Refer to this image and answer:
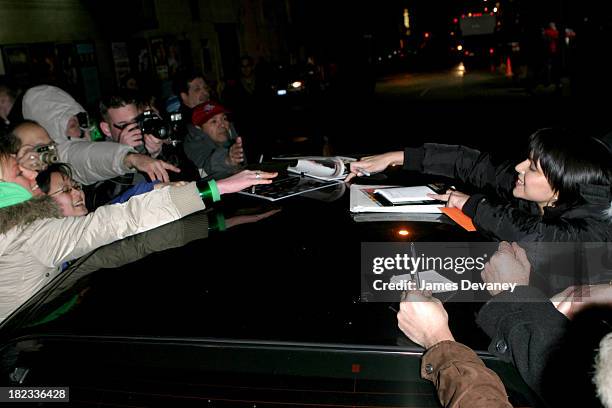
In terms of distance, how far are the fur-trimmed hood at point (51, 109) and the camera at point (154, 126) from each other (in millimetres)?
775

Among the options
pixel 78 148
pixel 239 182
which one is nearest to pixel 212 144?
pixel 78 148

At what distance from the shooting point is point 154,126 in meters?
3.54

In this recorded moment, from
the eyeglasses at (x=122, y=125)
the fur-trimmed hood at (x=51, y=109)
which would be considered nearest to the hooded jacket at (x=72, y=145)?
the fur-trimmed hood at (x=51, y=109)

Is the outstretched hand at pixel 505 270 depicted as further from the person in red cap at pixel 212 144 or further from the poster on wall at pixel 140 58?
the poster on wall at pixel 140 58

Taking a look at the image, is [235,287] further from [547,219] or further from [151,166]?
[151,166]

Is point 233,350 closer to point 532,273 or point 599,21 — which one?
point 532,273

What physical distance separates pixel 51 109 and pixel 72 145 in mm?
563

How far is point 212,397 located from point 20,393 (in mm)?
510

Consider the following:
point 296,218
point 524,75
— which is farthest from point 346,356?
Result: point 524,75

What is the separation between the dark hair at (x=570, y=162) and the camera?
1966 millimetres

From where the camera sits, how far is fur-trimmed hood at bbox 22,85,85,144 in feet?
13.0

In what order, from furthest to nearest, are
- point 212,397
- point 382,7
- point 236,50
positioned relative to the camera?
point 382,7 < point 236,50 < point 212,397

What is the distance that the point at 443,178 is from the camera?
2.84m

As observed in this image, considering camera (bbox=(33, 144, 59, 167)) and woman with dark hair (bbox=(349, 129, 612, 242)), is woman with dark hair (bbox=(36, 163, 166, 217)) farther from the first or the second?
woman with dark hair (bbox=(349, 129, 612, 242))
